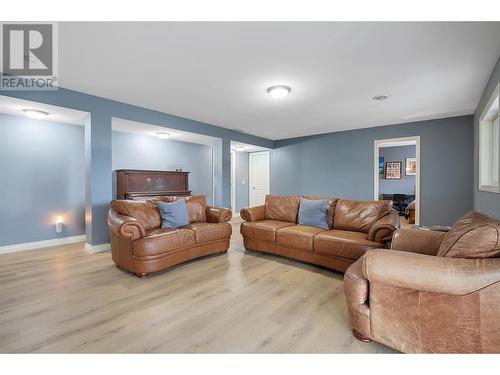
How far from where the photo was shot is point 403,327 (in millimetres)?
1436

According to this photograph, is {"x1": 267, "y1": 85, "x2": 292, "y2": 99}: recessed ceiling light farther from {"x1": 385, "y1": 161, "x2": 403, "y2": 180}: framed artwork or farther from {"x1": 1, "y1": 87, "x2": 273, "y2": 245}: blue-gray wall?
{"x1": 385, "y1": 161, "x2": 403, "y2": 180}: framed artwork

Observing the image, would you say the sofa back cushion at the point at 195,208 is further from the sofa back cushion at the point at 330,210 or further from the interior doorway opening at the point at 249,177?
the interior doorway opening at the point at 249,177

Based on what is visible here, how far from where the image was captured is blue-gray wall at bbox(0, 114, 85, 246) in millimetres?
3760

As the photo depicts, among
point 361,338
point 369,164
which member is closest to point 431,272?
point 361,338

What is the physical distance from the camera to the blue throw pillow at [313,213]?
3.39 meters

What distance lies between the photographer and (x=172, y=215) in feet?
11.2

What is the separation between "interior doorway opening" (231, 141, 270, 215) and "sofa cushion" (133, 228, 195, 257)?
176 inches

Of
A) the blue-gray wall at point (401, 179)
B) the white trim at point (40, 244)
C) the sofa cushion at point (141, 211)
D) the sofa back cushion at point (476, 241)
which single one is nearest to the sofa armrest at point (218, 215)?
the sofa cushion at point (141, 211)

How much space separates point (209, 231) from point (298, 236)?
1.24m

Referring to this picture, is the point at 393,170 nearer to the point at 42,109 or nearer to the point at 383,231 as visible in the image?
the point at 383,231

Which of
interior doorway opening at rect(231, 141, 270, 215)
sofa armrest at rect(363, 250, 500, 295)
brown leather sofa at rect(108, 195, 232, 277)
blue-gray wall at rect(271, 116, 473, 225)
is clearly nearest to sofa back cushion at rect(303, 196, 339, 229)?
brown leather sofa at rect(108, 195, 232, 277)
